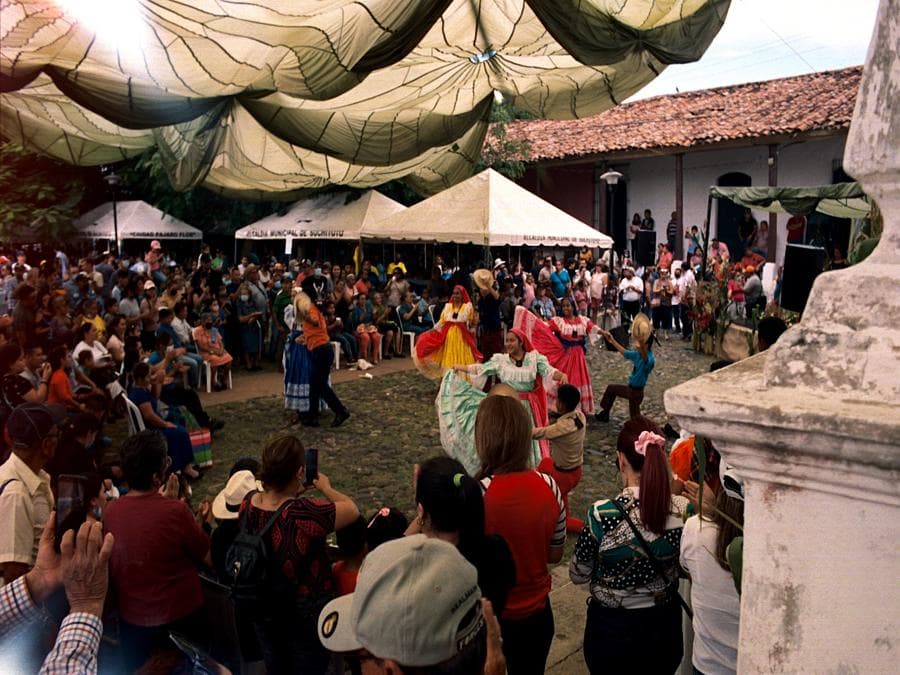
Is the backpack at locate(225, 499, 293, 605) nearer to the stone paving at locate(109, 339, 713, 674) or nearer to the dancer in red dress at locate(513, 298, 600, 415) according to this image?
the stone paving at locate(109, 339, 713, 674)

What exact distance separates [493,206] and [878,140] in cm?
998

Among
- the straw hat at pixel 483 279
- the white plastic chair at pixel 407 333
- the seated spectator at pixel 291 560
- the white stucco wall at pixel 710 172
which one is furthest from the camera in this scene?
the white stucco wall at pixel 710 172

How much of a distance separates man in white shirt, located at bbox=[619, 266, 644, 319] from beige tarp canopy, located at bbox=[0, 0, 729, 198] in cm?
952

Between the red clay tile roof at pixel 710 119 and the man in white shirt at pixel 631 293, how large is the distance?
452 cm

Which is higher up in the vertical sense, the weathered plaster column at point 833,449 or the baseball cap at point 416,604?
the weathered plaster column at point 833,449

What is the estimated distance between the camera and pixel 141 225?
67.5 feet

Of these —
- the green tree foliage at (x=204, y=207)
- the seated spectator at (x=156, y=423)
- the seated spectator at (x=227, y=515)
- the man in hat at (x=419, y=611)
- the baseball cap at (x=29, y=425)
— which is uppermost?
the green tree foliage at (x=204, y=207)

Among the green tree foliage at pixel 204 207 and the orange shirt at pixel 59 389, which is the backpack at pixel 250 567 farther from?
the green tree foliage at pixel 204 207

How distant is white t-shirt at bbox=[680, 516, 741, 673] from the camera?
2.64 m

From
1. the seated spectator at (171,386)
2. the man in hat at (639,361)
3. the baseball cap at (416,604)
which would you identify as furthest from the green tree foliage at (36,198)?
the baseball cap at (416,604)

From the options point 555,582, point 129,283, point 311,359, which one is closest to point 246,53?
point 555,582

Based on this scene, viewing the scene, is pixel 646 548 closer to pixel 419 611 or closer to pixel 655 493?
pixel 655 493

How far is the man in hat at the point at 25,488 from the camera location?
124 inches

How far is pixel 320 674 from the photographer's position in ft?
10.1
